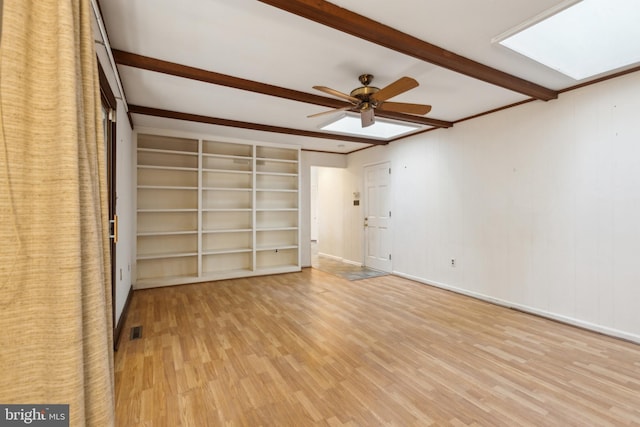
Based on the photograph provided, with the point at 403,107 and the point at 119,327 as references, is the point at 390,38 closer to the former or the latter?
the point at 403,107

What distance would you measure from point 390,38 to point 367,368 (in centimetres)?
255

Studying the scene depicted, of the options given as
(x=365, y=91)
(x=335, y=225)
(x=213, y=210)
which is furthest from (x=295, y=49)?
(x=335, y=225)

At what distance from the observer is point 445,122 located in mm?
4414

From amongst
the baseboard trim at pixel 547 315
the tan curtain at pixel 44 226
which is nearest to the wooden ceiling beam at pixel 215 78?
the tan curtain at pixel 44 226

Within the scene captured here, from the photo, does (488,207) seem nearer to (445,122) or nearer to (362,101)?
(445,122)

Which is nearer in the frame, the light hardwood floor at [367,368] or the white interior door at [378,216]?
the light hardwood floor at [367,368]

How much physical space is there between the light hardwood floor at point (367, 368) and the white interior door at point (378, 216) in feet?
6.59

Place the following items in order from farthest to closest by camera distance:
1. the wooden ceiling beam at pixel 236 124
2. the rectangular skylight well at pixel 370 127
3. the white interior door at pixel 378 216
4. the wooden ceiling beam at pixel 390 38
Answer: the white interior door at pixel 378 216
the rectangular skylight well at pixel 370 127
the wooden ceiling beam at pixel 236 124
the wooden ceiling beam at pixel 390 38

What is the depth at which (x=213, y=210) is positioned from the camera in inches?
199

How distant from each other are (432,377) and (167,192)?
467 cm

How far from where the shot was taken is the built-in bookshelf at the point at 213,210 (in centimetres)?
469

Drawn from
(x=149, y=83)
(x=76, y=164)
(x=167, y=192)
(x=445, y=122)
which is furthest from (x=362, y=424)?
(x=167, y=192)

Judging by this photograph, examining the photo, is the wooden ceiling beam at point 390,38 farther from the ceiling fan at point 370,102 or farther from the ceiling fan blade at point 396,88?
the ceiling fan at point 370,102

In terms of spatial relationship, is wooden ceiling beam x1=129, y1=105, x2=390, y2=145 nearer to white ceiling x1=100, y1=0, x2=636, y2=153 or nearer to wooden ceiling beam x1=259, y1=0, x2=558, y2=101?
white ceiling x1=100, y1=0, x2=636, y2=153
